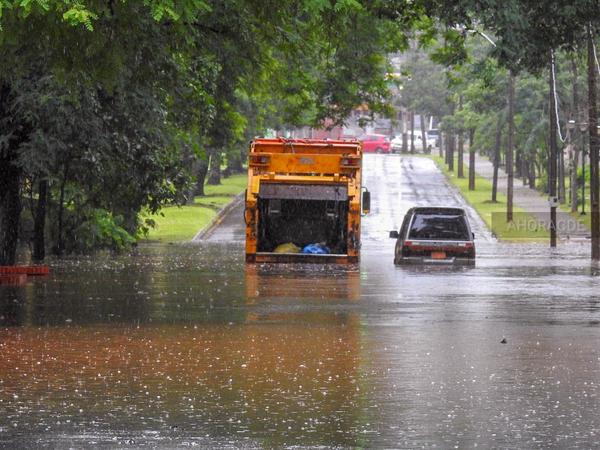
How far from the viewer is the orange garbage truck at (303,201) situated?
31375 millimetres

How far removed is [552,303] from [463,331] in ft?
17.1

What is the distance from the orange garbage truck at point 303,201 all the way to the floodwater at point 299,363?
3.19 metres

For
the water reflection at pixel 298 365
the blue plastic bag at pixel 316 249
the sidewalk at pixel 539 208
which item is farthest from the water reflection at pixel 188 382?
the sidewalk at pixel 539 208

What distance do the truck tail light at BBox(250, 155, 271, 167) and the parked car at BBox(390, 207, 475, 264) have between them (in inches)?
147

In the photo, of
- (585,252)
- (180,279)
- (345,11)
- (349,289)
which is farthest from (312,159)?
(585,252)

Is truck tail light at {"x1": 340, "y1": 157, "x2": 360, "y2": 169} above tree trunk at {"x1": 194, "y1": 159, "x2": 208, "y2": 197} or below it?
below

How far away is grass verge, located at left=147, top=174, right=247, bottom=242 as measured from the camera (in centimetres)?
5681

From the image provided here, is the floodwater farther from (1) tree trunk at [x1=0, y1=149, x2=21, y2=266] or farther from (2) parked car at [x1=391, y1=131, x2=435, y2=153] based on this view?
(2) parked car at [x1=391, y1=131, x2=435, y2=153]

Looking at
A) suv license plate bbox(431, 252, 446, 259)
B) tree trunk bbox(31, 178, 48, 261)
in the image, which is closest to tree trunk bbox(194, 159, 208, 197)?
tree trunk bbox(31, 178, 48, 261)

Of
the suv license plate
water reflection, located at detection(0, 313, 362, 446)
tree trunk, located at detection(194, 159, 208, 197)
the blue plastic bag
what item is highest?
tree trunk, located at detection(194, 159, 208, 197)

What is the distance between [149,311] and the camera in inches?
808

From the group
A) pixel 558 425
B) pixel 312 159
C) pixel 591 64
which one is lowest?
pixel 558 425

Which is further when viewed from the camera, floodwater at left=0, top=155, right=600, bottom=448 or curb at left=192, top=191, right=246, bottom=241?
curb at left=192, top=191, right=246, bottom=241

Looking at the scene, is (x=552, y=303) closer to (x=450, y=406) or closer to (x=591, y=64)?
(x=450, y=406)
